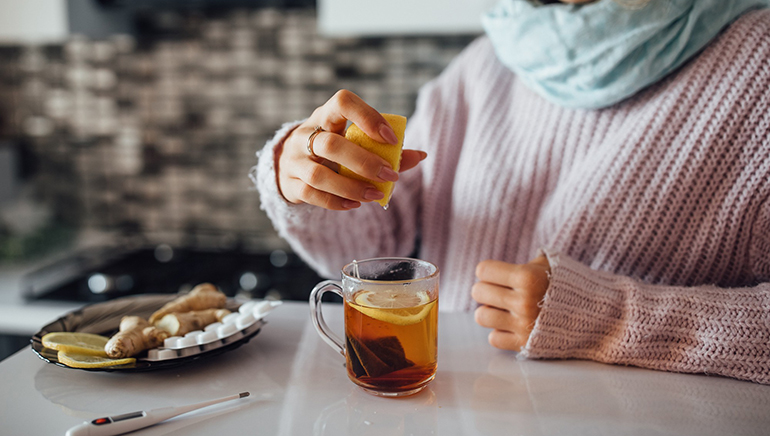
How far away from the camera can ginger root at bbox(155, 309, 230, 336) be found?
2.28 ft

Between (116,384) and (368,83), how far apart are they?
1.37 m

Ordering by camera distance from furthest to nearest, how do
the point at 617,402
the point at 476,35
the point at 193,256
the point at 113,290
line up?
the point at 193,256 → the point at 476,35 → the point at 113,290 → the point at 617,402

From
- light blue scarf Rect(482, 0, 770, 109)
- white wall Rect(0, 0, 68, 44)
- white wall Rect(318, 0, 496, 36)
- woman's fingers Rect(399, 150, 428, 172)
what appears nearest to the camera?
woman's fingers Rect(399, 150, 428, 172)

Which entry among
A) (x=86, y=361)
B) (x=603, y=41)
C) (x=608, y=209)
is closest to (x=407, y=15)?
(x=603, y=41)

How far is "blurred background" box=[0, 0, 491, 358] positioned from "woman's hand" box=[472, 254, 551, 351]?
949 mm

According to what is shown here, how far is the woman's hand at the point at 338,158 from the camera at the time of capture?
623mm

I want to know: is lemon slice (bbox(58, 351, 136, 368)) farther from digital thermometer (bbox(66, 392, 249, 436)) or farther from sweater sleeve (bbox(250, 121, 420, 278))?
sweater sleeve (bbox(250, 121, 420, 278))

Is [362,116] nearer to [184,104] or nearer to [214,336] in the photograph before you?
[214,336]

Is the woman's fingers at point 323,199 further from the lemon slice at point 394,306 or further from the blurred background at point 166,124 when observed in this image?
the blurred background at point 166,124

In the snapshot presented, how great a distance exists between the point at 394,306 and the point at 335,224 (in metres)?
0.41

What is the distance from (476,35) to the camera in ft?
5.77

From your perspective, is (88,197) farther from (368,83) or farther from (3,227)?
(368,83)

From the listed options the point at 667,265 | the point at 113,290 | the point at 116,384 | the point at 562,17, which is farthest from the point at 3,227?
the point at 667,265

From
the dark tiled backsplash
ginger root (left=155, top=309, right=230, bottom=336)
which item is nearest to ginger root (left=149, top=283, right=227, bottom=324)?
ginger root (left=155, top=309, right=230, bottom=336)
